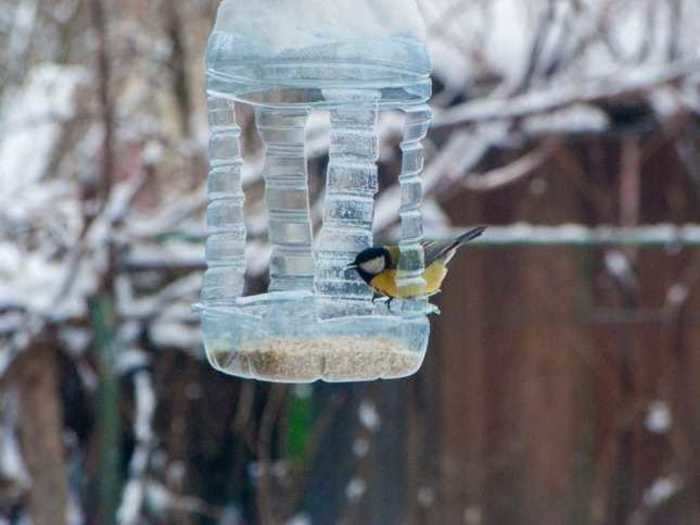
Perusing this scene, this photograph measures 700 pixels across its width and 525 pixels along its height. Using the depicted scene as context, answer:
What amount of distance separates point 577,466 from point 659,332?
604 millimetres

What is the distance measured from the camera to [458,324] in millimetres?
5676

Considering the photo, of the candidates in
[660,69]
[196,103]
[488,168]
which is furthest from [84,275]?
[196,103]

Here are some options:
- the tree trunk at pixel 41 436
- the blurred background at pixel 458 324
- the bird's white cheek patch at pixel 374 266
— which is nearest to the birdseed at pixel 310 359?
the bird's white cheek patch at pixel 374 266

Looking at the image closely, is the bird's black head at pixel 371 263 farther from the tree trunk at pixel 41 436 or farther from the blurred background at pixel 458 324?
the tree trunk at pixel 41 436

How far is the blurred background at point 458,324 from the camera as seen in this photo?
5.00 m

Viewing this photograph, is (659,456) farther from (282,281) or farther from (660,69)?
(282,281)

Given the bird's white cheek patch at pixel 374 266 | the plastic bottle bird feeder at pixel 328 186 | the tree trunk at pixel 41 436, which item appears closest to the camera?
the plastic bottle bird feeder at pixel 328 186

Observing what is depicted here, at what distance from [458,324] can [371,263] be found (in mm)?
2853

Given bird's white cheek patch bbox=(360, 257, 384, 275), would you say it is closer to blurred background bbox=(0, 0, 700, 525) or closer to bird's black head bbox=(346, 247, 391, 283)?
bird's black head bbox=(346, 247, 391, 283)

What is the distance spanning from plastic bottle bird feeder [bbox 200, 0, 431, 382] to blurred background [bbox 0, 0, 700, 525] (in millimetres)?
1940

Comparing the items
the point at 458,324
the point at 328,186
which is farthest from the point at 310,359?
the point at 458,324

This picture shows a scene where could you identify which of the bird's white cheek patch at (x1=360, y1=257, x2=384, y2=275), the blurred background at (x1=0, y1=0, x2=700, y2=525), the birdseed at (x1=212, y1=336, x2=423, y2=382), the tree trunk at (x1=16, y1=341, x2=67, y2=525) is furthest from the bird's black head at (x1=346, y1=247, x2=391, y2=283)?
the tree trunk at (x1=16, y1=341, x2=67, y2=525)

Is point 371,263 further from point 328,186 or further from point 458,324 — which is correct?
point 458,324

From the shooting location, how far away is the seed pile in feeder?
2.72 m
